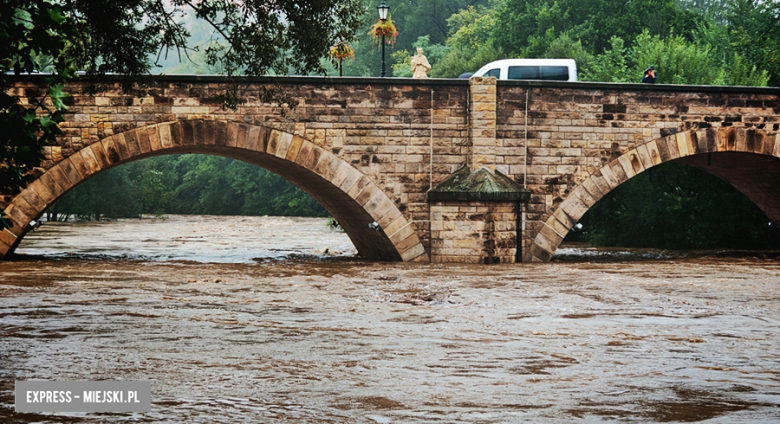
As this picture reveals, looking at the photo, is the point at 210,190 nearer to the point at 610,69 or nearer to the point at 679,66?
the point at 610,69

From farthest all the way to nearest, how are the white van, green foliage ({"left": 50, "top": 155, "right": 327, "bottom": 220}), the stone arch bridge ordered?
green foliage ({"left": 50, "top": 155, "right": 327, "bottom": 220}) < the white van < the stone arch bridge

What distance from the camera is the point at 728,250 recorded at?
24891 millimetres

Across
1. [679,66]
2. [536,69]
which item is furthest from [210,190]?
[536,69]

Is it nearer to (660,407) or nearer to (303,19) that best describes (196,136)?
(303,19)

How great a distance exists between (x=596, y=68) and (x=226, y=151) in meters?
15.0

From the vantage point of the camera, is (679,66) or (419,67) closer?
(419,67)

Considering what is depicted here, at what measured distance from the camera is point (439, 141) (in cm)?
1920

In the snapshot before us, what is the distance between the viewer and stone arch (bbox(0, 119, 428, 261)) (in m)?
17.6

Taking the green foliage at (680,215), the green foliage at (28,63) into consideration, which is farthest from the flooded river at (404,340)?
the green foliage at (680,215)

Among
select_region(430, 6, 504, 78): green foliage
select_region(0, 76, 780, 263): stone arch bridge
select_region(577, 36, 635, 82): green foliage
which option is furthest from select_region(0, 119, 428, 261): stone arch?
select_region(430, 6, 504, 78): green foliage

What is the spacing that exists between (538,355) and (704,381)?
170cm

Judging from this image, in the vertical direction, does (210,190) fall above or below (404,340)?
above

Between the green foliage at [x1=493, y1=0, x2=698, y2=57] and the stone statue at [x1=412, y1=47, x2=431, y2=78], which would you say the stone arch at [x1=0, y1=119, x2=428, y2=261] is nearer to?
the stone statue at [x1=412, y1=47, x2=431, y2=78]

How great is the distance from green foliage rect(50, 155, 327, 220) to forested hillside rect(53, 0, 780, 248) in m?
0.09
